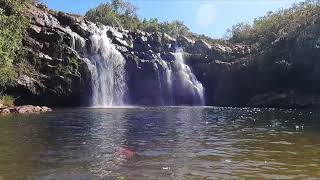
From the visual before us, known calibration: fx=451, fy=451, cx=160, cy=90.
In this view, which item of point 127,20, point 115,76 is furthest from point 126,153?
point 127,20

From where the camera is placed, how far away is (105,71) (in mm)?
63688

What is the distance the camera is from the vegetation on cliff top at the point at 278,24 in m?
80.8

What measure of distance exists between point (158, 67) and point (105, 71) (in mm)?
9617

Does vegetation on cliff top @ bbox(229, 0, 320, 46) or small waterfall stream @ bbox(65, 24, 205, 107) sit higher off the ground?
vegetation on cliff top @ bbox(229, 0, 320, 46)

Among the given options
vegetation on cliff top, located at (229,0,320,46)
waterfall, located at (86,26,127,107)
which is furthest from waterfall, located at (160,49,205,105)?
vegetation on cliff top, located at (229,0,320,46)

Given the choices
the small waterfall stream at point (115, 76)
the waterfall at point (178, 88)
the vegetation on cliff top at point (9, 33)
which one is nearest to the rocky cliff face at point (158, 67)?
the waterfall at point (178, 88)

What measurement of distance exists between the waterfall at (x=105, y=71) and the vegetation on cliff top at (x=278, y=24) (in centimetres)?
3001

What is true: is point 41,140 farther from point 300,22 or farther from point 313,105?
point 300,22

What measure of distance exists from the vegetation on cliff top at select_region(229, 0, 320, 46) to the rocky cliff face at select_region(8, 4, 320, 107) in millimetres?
6888

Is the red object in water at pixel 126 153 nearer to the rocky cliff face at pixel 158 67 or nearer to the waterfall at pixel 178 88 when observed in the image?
the rocky cliff face at pixel 158 67

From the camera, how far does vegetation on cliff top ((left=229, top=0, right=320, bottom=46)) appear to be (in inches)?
3179

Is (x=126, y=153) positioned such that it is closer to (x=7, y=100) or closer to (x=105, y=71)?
(x=7, y=100)

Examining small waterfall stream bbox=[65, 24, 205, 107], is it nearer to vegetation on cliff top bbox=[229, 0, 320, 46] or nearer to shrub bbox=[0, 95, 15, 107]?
shrub bbox=[0, 95, 15, 107]

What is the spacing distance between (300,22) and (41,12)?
155 feet
